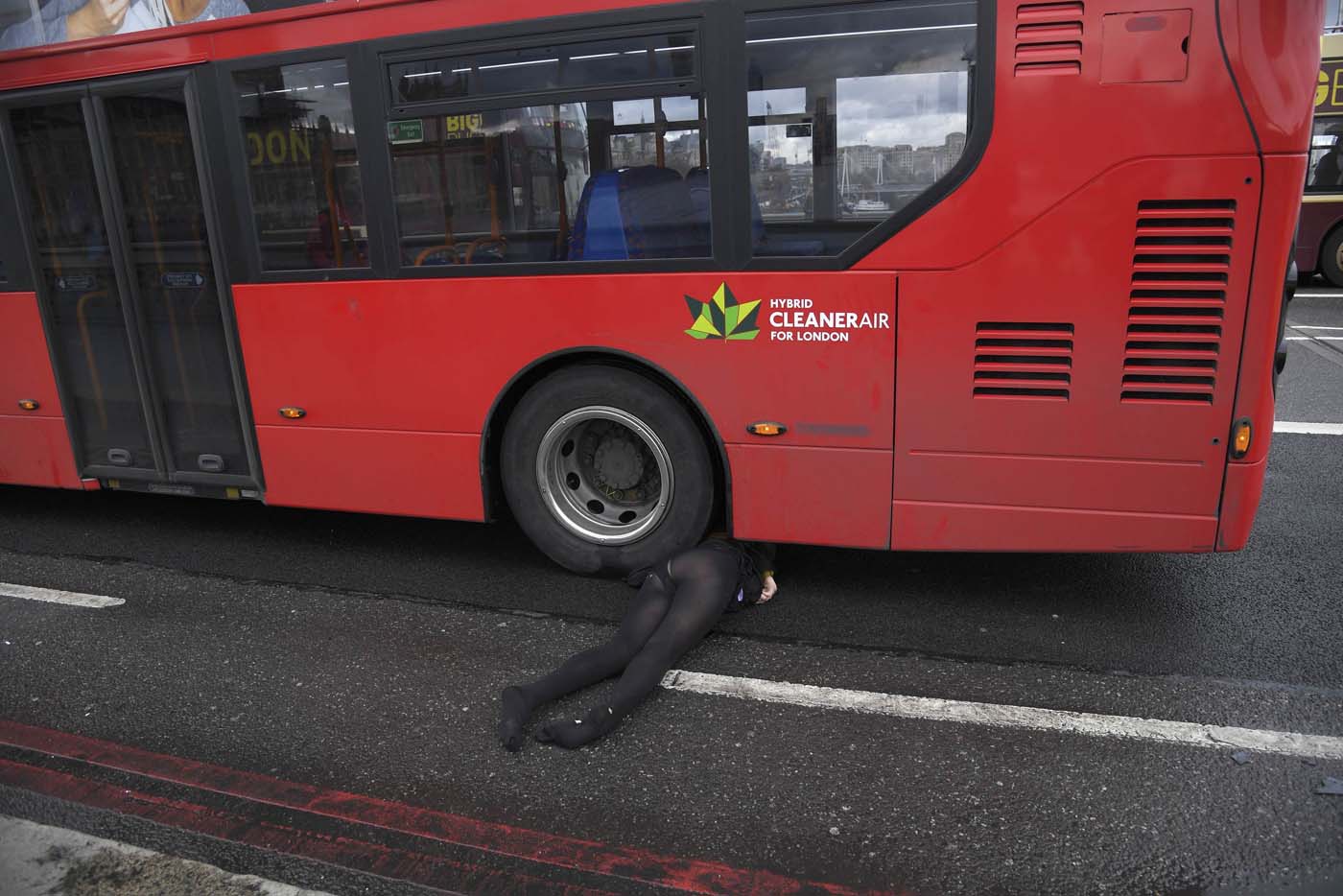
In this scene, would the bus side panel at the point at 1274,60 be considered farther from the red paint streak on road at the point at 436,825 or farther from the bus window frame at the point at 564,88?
the red paint streak on road at the point at 436,825

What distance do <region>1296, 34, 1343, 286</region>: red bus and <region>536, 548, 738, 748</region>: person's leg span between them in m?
14.0

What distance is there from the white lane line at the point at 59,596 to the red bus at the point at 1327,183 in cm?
1565

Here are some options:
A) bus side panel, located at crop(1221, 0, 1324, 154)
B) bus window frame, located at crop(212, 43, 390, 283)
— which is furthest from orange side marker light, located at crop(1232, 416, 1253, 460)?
bus window frame, located at crop(212, 43, 390, 283)

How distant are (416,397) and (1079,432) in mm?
3066

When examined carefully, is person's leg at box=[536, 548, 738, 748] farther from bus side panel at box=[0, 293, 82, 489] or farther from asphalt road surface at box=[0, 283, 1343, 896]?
bus side panel at box=[0, 293, 82, 489]

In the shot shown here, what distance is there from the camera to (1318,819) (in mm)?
2930

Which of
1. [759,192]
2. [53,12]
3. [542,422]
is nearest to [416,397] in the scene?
[542,422]

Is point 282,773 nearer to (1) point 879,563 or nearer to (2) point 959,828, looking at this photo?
(2) point 959,828

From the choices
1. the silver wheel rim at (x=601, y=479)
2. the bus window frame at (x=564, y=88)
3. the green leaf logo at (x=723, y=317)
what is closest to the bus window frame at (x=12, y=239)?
the bus window frame at (x=564, y=88)

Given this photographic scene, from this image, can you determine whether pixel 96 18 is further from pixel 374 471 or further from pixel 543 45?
pixel 374 471

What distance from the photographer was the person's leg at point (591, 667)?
3485 mm

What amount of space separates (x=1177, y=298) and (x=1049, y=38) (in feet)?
3.59

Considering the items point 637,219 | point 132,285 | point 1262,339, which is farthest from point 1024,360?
point 132,285

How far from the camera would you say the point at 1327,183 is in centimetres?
1505
